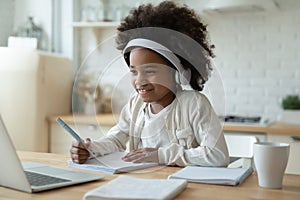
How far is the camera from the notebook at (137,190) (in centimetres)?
95

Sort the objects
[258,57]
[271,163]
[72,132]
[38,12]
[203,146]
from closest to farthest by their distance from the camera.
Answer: [271,163]
[72,132]
[203,146]
[258,57]
[38,12]

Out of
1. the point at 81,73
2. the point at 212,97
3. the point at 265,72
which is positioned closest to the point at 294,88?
the point at 265,72

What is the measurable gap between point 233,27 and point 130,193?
8.24ft

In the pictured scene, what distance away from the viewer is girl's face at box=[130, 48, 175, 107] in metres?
1.46

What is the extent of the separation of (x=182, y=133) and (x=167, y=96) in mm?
142

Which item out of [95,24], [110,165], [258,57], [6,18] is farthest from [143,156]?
[6,18]

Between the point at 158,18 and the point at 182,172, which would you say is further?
the point at 158,18

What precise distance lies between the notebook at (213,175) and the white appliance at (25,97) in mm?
2024

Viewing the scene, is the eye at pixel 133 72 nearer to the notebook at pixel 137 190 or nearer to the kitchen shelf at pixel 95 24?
the notebook at pixel 137 190

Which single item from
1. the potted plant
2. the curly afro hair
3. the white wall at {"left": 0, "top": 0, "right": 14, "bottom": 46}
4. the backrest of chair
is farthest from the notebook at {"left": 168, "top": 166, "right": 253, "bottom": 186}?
the white wall at {"left": 0, "top": 0, "right": 14, "bottom": 46}

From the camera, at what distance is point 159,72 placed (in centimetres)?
149

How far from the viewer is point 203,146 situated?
57.3 inches

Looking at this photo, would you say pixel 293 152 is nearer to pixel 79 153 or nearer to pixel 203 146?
pixel 203 146

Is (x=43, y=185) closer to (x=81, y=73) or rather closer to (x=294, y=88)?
(x=81, y=73)
